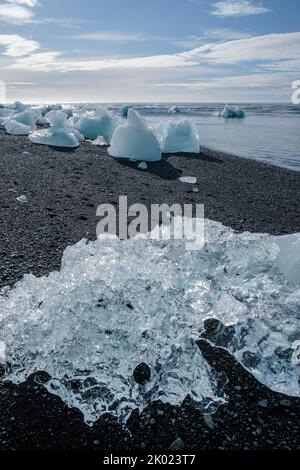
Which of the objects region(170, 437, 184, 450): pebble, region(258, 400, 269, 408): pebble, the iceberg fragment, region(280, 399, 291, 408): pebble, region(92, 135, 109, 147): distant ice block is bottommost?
region(170, 437, 184, 450): pebble

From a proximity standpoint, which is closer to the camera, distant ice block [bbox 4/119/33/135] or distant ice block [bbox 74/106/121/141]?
distant ice block [bbox 4/119/33/135]

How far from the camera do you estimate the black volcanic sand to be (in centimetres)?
179

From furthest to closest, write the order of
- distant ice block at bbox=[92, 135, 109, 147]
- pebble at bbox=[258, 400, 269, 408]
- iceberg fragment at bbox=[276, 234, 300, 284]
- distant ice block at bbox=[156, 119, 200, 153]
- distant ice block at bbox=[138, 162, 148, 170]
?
distant ice block at bbox=[92, 135, 109, 147] < distant ice block at bbox=[156, 119, 200, 153] < distant ice block at bbox=[138, 162, 148, 170] < iceberg fragment at bbox=[276, 234, 300, 284] < pebble at bbox=[258, 400, 269, 408]

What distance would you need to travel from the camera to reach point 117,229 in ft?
13.9

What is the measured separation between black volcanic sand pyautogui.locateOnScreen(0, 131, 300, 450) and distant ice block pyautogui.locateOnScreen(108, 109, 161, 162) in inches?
14.6

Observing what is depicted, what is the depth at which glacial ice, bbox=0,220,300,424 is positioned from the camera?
2.05m

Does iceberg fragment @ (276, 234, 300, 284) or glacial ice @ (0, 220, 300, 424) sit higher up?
iceberg fragment @ (276, 234, 300, 284)

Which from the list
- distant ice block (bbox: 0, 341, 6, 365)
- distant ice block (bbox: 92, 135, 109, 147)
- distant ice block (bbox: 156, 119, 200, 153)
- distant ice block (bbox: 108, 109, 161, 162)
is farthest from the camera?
distant ice block (bbox: 92, 135, 109, 147)

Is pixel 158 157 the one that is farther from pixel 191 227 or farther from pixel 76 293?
pixel 76 293

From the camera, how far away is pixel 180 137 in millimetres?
9133

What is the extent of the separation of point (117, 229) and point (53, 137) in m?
5.41

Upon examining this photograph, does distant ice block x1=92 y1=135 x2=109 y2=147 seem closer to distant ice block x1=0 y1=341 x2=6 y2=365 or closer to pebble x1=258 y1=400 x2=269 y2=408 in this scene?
distant ice block x1=0 y1=341 x2=6 y2=365

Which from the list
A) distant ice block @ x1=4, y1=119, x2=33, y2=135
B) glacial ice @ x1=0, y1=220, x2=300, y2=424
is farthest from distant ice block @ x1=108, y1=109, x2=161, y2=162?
glacial ice @ x1=0, y1=220, x2=300, y2=424
